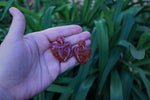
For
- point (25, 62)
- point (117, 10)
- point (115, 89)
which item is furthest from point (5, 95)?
point (117, 10)

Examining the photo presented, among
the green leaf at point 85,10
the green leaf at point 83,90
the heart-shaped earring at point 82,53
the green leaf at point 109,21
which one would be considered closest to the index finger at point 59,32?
the heart-shaped earring at point 82,53

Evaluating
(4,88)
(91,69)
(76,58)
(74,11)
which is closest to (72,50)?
(76,58)

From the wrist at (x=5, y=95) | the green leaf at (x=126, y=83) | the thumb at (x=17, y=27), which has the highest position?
the thumb at (x=17, y=27)

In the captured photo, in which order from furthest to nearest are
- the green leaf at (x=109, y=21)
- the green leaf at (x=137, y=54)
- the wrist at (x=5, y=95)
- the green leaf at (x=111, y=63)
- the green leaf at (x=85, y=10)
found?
the green leaf at (x=85, y=10), the green leaf at (x=109, y=21), the green leaf at (x=111, y=63), the green leaf at (x=137, y=54), the wrist at (x=5, y=95)

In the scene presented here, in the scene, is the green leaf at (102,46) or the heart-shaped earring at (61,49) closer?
the heart-shaped earring at (61,49)

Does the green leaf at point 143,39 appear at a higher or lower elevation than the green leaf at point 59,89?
higher

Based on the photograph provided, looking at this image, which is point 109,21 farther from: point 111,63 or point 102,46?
point 111,63

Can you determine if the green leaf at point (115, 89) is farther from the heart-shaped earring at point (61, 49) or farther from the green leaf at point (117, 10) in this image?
the green leaf at point (117, 10)
